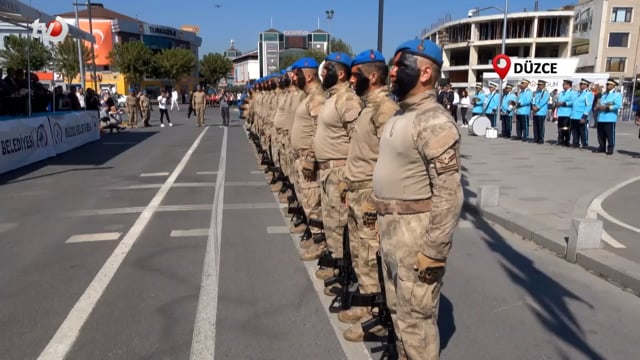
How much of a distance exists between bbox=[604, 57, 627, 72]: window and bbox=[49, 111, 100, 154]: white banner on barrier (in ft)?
197

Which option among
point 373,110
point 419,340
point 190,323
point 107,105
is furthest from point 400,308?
point 107,105

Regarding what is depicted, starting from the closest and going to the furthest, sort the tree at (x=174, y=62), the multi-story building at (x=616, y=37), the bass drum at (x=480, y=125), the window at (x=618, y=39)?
the bass drum at (x=480, y=125)
the multi-story building at (x=616, y=37)
the window at (x=618, y=39)
the tree at (x=174, y=62)

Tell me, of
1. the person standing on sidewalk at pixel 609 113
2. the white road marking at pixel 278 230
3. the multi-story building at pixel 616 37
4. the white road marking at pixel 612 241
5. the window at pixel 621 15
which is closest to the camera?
the white road marking at pixel 612 241

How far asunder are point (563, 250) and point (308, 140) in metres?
3.12

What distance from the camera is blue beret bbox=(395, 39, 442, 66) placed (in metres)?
2.64

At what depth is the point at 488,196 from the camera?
722 centimetres

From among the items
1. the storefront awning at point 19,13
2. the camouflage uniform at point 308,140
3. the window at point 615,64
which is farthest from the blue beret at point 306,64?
the window at point 615,64

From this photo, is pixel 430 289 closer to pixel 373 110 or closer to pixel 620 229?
pixel 373 110

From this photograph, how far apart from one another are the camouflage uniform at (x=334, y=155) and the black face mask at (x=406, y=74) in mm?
1576

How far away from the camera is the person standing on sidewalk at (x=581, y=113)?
13.6 m

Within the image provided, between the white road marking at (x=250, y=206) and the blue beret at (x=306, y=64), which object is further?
the white road marking at (x=250, y=206)

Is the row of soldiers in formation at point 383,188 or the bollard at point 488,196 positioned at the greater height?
the row of soldiers in formation at point 383,188

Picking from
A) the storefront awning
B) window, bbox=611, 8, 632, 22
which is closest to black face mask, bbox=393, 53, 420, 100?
the storefront awning

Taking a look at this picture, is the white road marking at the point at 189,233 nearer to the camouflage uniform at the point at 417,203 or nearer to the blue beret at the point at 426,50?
the camouflage uniform at the point at 417,203
